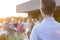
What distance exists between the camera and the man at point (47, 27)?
7.23ft

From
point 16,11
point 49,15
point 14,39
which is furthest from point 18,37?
point 16,11

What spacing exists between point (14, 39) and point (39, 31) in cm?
567

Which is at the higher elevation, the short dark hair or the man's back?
the short dark hair

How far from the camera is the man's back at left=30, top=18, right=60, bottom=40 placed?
2.20 m

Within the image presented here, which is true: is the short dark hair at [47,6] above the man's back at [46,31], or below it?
above

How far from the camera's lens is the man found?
220 centimetres

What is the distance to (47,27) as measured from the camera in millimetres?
2254

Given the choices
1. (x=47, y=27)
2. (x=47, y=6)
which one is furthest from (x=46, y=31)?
(x=47, y=6)

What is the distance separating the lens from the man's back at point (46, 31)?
2.20 m

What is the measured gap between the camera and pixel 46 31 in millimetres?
2232

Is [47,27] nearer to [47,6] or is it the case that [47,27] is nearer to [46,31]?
[46,31]

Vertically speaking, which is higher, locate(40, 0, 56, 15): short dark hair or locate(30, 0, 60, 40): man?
locate(40, 0, 56, 15): short dark hair

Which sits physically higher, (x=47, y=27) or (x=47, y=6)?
(x=47, y=6)

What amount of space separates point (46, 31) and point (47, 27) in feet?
0.16
